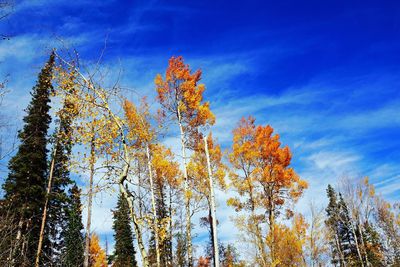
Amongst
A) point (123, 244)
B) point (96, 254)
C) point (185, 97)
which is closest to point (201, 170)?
point (185, 97)

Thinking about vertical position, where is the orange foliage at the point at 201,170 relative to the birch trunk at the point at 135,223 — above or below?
above

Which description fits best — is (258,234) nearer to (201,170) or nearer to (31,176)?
(201,170)

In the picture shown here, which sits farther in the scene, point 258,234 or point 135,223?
point 258,234

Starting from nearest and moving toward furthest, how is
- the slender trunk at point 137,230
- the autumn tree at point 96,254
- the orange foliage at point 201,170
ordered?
the slender trunk at point 137,230 → the orange foliage at point 201,170 → the autumn tree at point 96,254

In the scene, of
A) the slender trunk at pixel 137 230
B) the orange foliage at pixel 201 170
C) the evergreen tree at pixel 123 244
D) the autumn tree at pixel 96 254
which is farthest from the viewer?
the autumn tree at pixel 96 254

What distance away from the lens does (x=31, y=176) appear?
1783cm

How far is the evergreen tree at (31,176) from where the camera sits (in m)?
16.8

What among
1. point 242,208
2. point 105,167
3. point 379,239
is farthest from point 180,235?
point 379,239

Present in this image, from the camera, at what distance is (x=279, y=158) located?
18062 mm

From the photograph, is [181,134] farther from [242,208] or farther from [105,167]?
[105,167]

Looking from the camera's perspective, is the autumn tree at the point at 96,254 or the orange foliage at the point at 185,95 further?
the autumn tree at the point at 96,254

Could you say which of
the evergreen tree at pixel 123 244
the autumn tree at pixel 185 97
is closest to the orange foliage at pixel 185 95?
the autumn tree at pixel 185 97

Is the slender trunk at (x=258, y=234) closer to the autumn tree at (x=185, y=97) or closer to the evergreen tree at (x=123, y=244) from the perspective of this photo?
the autumn tree at (x=185, y=97)

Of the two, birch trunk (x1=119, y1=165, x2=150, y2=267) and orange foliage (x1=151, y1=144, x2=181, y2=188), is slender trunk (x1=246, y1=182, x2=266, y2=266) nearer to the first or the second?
orange foliage (x1=151, y1=144, x2=181, y2=188)
